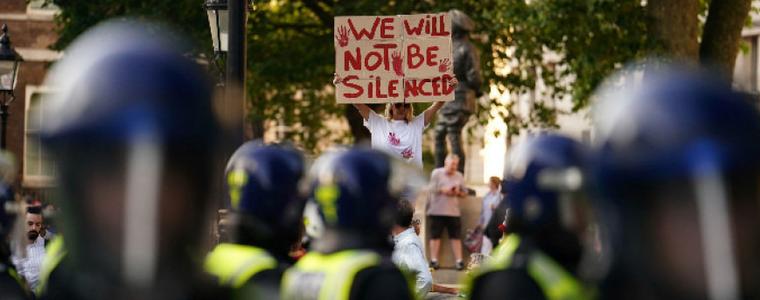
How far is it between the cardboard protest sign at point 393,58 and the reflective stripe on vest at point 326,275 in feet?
27.3

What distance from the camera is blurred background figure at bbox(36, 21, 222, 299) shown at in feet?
10.8

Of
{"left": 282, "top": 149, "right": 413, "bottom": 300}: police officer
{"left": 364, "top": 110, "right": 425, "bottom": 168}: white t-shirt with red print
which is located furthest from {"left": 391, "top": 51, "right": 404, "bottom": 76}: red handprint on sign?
{"left": 282, "top": 149, "right": 413, "bottom": 300}: police officer

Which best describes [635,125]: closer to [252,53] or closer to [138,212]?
[138,212]

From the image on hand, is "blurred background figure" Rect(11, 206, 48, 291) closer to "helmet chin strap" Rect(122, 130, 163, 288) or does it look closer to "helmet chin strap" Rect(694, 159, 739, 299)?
"helmet chin strap" Rect(122, 130, 163, 288)

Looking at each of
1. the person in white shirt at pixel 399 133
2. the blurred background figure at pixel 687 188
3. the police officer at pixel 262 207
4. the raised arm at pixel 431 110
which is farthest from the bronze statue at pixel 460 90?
the blurred background figure at pixel 687 188

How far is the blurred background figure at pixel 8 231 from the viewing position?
14.0 feet

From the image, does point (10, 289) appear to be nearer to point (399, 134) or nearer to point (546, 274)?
point (546, 274)

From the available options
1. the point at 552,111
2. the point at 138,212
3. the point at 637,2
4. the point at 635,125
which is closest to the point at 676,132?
the point at 635,125

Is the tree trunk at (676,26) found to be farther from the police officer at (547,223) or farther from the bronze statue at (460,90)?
the police officer at (547,223)

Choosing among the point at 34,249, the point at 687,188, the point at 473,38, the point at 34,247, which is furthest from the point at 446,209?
the point at 473,38

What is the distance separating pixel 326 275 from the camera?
408 cm

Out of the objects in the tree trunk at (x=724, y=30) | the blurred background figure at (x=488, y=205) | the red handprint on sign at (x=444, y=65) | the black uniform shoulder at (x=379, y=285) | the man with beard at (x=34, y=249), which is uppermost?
the tree trunk at (x=724, y=30)

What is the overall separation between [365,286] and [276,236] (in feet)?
1.30

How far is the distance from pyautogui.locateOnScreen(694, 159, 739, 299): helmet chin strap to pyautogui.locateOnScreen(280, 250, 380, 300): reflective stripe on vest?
95 cm
